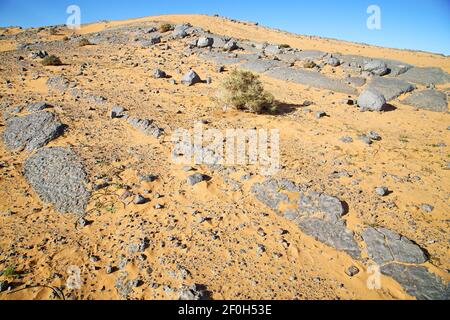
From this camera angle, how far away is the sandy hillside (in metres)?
4.51

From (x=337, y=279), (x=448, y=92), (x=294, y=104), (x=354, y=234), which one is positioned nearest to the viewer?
(x=337, y=279)

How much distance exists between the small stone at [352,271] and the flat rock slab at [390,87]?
12.8m

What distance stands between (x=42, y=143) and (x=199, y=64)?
12188 mm

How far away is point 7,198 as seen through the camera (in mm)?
6047

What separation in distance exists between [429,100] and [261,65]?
9.78 meters

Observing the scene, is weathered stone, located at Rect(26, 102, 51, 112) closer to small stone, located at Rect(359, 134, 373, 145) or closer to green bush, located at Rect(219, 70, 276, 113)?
green bush, located at Rect(219, 70, 276, 113)

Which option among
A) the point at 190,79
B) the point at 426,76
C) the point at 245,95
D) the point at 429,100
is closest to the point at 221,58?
the point at 190,79

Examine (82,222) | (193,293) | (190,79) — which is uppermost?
(190,79)

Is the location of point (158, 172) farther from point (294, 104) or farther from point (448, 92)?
point (448, 92)

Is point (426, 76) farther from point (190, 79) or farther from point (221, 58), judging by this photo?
point (190, 79)

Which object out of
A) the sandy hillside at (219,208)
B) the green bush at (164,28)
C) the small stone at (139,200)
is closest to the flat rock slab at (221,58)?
the green bush at (164,28)

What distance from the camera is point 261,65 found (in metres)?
18.3
